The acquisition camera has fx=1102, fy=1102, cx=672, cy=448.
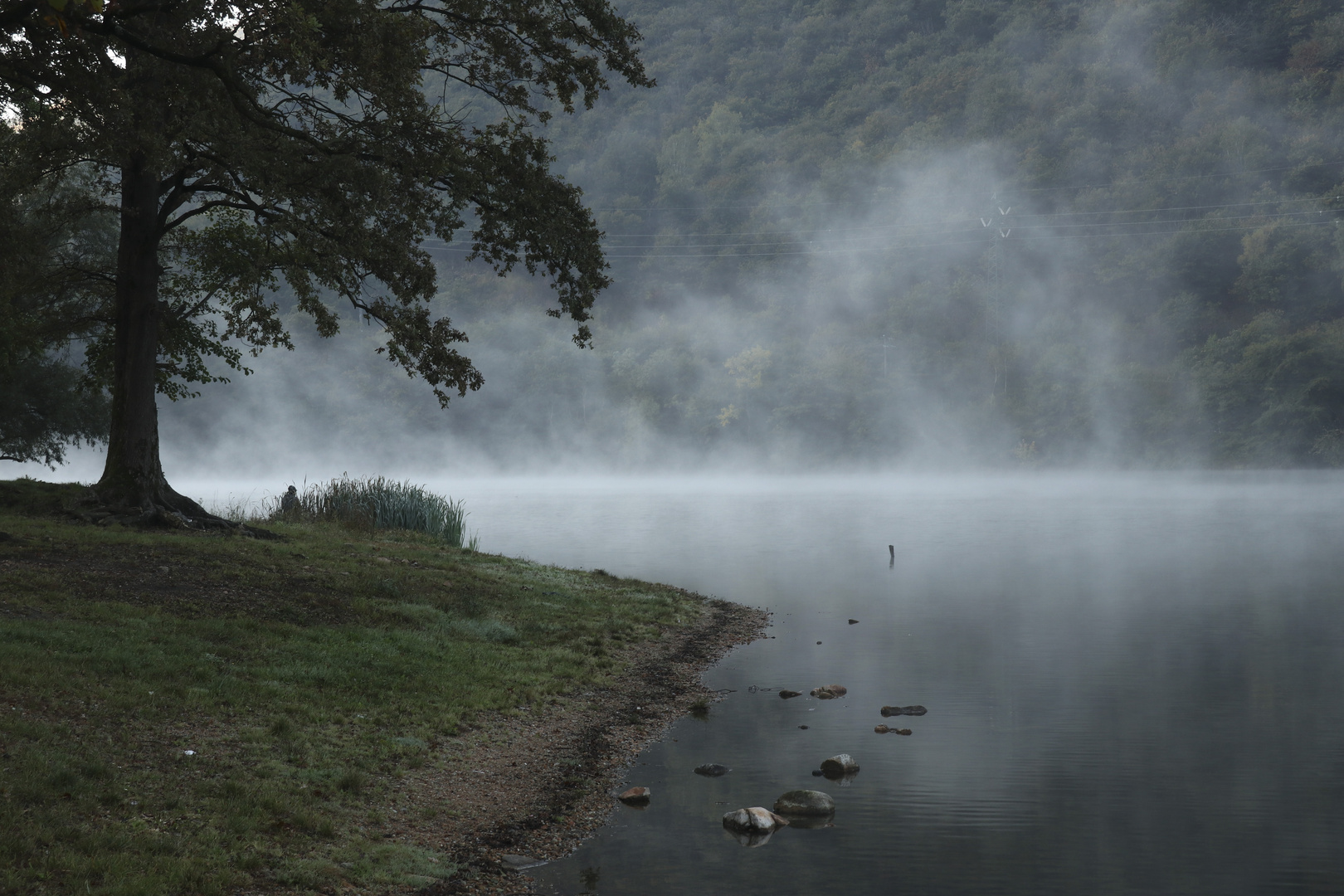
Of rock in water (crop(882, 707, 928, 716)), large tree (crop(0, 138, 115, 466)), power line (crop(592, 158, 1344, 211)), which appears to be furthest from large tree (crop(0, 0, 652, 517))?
power line (crop(592, 158, 1344, 211))

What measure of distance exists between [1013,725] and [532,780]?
6958 millimetres

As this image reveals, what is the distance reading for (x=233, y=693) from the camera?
1059cm

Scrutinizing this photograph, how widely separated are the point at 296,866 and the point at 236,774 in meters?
1.41

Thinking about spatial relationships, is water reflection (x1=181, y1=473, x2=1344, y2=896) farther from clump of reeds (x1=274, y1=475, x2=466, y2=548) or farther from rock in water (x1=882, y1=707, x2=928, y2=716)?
clump of reeds (x1=274, y1=475, x2=466, y2=548)

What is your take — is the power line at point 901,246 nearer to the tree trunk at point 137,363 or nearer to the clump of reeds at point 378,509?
the clump of reeds at point 378,509

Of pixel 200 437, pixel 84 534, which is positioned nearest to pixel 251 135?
pixel 84 534

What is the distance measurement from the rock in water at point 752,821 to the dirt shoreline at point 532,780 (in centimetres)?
117

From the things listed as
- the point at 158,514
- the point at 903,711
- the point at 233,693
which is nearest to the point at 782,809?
the point at 903,711

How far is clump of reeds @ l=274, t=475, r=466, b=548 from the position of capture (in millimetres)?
28234

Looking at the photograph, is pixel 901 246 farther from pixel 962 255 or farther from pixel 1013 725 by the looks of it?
pixel 1013 725

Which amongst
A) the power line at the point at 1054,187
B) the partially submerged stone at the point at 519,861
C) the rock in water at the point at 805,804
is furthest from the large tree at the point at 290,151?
the power line at the point at 1054,187

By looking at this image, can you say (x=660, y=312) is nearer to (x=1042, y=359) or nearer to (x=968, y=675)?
(x=1042, y=359)

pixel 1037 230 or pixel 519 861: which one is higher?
pixel 1037 230

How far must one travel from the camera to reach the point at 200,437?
Result: 109 metres
